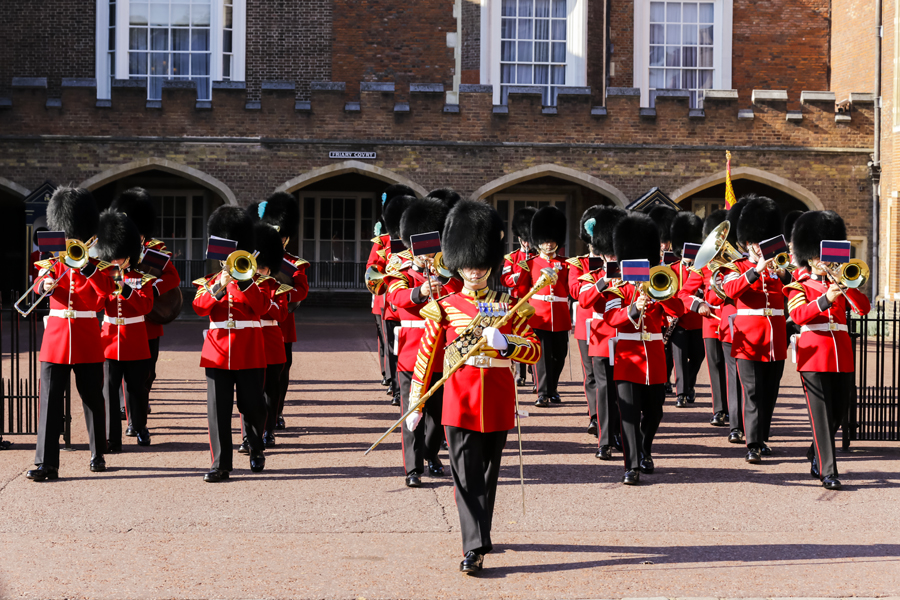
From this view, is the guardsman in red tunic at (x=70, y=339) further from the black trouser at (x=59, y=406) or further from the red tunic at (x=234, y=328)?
the red tunic at (x=234, y=328)

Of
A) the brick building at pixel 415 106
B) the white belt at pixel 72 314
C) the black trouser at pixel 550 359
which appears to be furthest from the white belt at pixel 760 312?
the brick building at pixel 415 106

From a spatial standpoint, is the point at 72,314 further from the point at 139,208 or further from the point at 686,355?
the point at 686,355

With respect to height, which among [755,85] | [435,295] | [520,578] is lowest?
[520,578]

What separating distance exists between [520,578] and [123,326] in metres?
3.72

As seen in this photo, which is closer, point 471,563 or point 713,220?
point 471,563

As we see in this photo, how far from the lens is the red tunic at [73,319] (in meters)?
6.08

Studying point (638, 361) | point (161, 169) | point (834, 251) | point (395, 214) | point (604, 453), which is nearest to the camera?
point (834, 251)

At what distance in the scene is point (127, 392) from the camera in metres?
7.21

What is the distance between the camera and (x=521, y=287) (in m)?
8.97

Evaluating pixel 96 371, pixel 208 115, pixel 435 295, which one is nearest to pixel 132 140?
pixel 208 115

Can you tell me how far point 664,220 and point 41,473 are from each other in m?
5.99

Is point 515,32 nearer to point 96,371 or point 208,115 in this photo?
point 208,115

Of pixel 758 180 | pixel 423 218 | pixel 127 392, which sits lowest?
pixel 127 392

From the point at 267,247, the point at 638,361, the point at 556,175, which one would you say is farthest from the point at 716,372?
the point at 556,175
